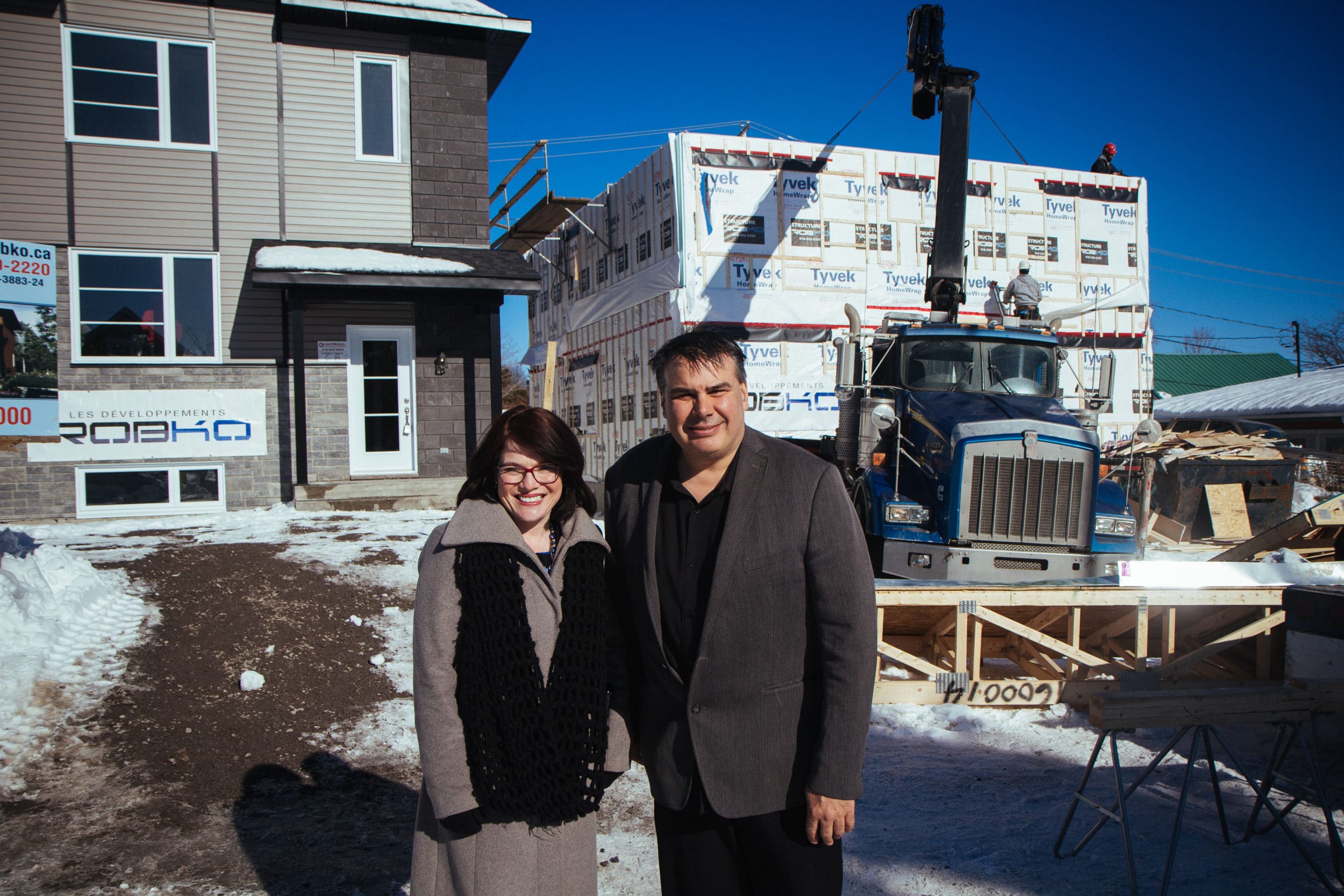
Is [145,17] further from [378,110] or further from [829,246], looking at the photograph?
[829,246]

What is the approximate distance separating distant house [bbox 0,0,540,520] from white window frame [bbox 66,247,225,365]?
27mm

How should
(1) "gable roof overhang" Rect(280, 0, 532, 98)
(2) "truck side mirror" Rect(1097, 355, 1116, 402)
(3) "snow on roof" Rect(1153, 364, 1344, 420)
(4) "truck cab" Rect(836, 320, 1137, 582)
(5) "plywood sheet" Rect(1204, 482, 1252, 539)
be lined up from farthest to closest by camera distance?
1. (3) "snow on roof" Rect(1153, 364, 1344, 420)
2. (5) "plywood sheet" Rect(1204, 482, 1252, 539)
3. (1) "gable roof overhang" Rect(280, 0, 532, 98)
4. (2) "truck side mirror" Rect(1097, 355, 1116, 402)
5. (4) "truck cab" Rect(836, 320, 1137, 582)

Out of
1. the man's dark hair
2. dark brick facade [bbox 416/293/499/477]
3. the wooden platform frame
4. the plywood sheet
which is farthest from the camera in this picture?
the plywood sheet

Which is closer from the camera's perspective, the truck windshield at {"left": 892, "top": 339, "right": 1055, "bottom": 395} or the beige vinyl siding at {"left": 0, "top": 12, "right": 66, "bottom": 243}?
the truck windshield at {"left": 892, "top": 339, "right": 1055, "bottom": 395}

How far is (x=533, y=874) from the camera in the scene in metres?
2.29

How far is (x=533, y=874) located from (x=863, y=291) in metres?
12.6

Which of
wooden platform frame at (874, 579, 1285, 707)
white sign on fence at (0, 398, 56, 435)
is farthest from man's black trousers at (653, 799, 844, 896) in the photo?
white sign on fence at (0, 398, 56, 435)

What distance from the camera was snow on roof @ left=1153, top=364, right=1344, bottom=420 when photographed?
27562 mm

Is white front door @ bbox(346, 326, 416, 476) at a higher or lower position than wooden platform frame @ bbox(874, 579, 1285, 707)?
higher

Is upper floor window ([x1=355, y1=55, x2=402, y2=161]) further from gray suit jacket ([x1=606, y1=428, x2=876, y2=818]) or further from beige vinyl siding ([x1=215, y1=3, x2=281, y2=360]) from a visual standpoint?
gray suit jacket ([x1=606, y1=428, x2=876, y2=818])

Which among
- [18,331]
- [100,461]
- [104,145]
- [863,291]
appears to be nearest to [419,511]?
[100,461]

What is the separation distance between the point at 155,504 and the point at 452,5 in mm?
8256

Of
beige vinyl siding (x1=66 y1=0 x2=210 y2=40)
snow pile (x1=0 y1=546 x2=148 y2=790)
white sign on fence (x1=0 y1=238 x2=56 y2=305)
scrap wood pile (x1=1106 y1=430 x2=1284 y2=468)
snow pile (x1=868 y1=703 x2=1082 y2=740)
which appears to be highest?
beige vinyl siding (x1=66 y1=0 x2=210 y2=40)

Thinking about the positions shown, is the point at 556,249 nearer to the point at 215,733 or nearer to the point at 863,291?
the point at 863,291
